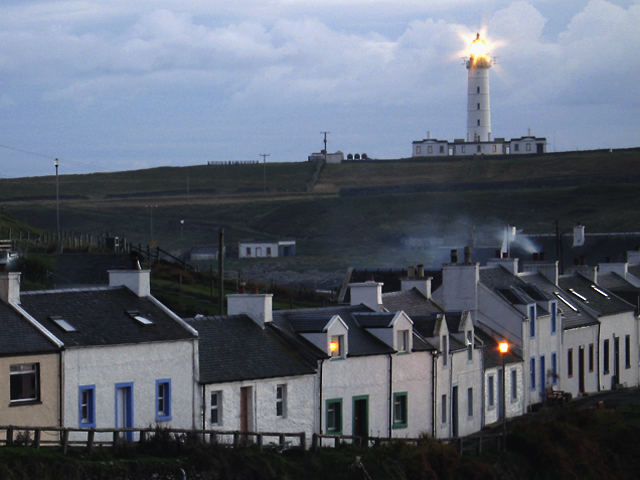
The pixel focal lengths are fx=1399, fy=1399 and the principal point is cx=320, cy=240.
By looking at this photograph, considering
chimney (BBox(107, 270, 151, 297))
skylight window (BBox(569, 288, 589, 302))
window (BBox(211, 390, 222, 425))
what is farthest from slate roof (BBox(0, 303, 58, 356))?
skylight window (BBox(569, 288, 589, 302))

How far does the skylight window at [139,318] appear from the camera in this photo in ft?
132

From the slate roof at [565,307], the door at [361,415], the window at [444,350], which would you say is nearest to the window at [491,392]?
the window at [444,350]

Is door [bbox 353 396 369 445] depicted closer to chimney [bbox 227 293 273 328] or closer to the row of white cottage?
the row of white cottage

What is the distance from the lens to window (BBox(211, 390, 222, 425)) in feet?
133

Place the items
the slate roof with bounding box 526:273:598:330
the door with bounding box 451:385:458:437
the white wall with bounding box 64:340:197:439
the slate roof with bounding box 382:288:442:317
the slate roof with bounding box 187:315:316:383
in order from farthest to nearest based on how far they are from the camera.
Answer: the slate roof with bounding box 526:273:598:330 < the slate roof with bounding box 382:288:442:317 < the door with bounding box 451:385:458:437 < the slate roof with bounding box 187:315:316:383 < the white wall with bounding box 64:340:197:439

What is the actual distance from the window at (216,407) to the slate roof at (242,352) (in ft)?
1.79

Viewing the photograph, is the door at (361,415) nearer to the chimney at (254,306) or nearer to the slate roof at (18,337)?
the chimney at (254,306)

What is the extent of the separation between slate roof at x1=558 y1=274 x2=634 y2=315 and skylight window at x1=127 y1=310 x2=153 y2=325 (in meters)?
31.4

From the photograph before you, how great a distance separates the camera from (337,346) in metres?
45.1

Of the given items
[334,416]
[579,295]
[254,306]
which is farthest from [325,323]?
[579,295]

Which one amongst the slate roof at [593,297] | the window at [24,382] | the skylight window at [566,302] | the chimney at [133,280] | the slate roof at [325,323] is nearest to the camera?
the window at [24,382]

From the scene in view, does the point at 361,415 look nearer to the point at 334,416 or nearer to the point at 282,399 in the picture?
the point at 334,416

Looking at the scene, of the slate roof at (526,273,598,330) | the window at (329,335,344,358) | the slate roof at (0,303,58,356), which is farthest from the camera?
the slate roof at (526,273,598,330)

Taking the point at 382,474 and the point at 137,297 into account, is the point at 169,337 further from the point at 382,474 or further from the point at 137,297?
the point at 382,474
